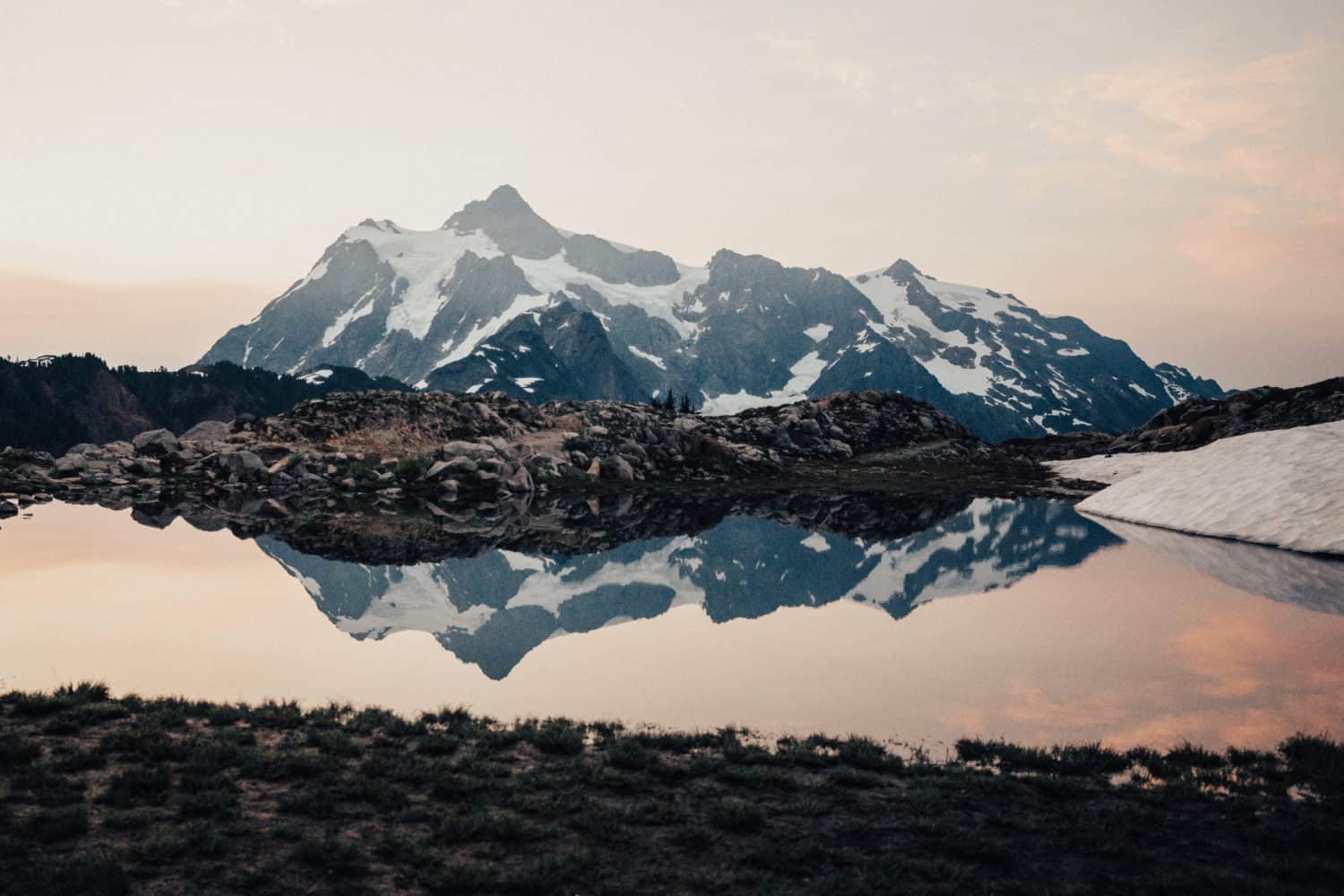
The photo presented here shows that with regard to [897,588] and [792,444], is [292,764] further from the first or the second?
[792,444]

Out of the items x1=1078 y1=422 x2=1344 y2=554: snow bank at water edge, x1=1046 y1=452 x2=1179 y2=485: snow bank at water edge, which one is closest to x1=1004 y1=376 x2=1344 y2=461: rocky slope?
x1=1046 y1=452 x2=1179 y2=485: snow bank at water edge

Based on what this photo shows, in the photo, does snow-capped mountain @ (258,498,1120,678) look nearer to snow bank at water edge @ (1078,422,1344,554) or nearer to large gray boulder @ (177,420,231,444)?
snow bank at water edge @ (1078,422,1344,554)

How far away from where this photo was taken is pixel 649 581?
27.5 metres

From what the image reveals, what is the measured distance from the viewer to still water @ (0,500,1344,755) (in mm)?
14977

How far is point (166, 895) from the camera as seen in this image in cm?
817

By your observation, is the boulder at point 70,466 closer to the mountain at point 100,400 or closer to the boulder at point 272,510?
the boulder at point 272,510

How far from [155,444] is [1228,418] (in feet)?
334

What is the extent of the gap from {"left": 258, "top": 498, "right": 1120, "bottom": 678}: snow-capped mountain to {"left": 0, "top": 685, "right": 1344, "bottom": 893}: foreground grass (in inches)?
217

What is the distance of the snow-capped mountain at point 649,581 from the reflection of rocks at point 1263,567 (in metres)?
2.94

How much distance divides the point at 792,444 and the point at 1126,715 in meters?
77.6

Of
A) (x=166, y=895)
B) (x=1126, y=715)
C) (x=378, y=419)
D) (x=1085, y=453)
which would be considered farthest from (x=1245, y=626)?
(x=1085, y=453)

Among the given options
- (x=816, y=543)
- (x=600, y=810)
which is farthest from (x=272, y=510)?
(x=600, y=810)

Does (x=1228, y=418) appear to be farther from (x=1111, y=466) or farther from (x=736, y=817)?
(x=736, y=817)

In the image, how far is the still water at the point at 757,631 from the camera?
15.0 meters
